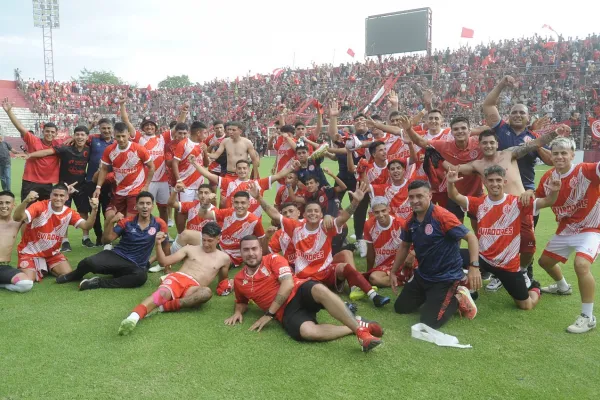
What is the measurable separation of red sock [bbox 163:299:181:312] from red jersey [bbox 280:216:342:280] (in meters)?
1.44

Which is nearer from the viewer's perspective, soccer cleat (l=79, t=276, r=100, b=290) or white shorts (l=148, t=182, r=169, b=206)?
soccer cleat (l=79, t=276, r=100, b=290)

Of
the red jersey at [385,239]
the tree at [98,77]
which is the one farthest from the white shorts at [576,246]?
the tree at [98,77]

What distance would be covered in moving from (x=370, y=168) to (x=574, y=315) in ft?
12.4

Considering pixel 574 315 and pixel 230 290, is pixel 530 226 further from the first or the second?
pixel 230 290

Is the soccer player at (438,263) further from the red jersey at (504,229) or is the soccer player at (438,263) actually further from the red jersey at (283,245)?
the red jersey at (283,245)

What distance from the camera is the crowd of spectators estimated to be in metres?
24.2

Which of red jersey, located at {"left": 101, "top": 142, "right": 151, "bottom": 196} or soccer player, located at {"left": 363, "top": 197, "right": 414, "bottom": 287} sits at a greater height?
red jersey, located at {"left": 101, "top": 142, "right": 151, "bottom": 196}

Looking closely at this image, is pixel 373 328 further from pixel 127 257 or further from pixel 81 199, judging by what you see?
pixel 81 199

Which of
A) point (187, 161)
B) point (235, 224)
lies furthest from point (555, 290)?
point (187, 161)

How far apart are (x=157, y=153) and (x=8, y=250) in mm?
3325

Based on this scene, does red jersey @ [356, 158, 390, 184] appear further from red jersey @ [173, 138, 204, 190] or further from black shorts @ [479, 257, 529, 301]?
red jersey @ [173, 138, 204, 190]

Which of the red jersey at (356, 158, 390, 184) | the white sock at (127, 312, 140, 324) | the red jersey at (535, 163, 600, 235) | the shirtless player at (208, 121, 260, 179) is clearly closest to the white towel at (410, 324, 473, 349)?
the red jersey at (535, 163, 600, 235)

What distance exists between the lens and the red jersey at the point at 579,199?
195 inches

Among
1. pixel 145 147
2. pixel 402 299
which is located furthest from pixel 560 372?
pixel 145 147
